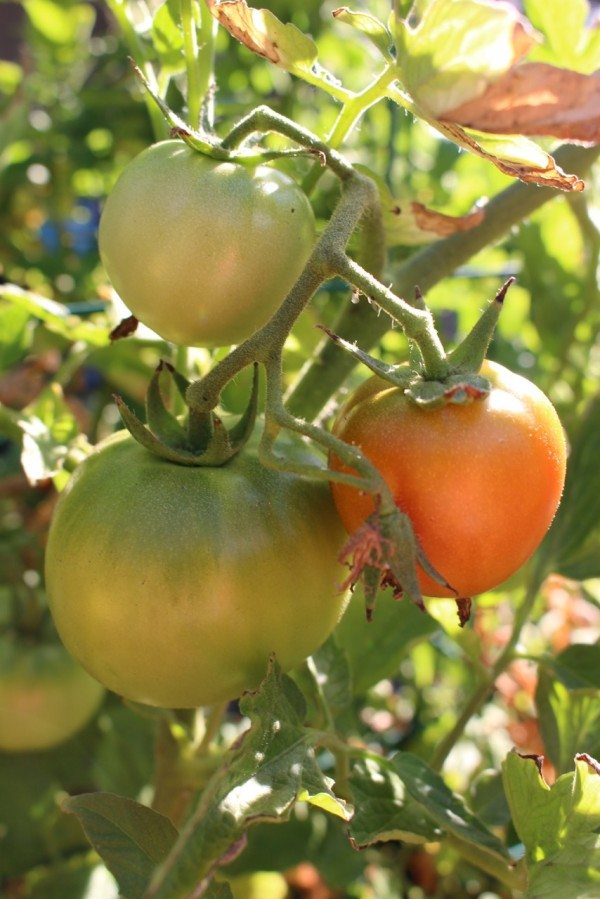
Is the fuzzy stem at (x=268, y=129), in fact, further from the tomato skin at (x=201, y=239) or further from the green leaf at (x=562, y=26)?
the green leaf at (x=562, y=26)

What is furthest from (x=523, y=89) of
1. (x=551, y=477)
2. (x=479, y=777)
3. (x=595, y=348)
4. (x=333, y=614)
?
(x=595, y=348)

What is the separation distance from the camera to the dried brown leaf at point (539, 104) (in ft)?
1.08

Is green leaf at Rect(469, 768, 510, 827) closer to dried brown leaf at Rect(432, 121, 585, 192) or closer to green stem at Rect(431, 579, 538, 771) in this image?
green stem at Rect(431, 579, 538, 771)

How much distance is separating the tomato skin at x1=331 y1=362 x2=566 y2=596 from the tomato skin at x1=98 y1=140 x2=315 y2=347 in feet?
0.25

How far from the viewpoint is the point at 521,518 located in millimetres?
407

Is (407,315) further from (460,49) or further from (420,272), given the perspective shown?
(420,272)

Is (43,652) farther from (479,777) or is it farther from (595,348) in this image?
(595,348)

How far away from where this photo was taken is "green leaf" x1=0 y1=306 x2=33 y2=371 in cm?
69

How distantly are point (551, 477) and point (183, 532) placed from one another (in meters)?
0.16

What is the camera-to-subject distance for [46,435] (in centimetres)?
60

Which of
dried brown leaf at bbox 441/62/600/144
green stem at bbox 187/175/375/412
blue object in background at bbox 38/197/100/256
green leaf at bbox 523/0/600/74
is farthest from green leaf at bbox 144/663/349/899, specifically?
blue object in background at bbox 38/197/100/256

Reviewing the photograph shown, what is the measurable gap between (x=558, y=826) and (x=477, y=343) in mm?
227

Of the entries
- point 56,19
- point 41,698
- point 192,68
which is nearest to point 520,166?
point 192,68

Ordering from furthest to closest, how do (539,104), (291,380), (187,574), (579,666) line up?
(291,380) < (579,666) < (187,574) < (539,104)
